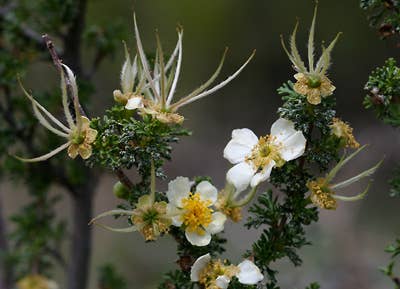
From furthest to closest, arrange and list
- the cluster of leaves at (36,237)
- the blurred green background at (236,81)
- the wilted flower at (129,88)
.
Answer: the blurred green background at (236,81)
the cluster of leaves at (36,237)
the wilted flower at (129,88)

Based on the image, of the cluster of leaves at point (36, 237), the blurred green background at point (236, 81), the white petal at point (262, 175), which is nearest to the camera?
the white petal at point (262, 175)

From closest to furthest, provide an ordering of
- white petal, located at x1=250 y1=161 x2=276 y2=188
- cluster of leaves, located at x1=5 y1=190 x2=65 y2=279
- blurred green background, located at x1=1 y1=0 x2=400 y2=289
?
white petal, located at x1=250 y1=161 x2=276 y2=188 → cluster of leaves, located at x1=5 y1=190 x2=65 y2=279 → blurred green background, located at x1=1 y1=0 x2=400 y2=289

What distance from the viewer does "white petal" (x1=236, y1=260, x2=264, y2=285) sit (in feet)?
4.28

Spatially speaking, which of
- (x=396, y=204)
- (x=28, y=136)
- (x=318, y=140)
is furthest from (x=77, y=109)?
(x=396, y=204)

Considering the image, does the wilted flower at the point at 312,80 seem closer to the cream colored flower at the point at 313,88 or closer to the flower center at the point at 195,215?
the cream colored flower at the point at 313,88

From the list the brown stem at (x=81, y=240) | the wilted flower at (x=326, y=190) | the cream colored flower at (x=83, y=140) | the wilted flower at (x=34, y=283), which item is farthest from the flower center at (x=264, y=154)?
the wilted flower at (x=34, y=283)

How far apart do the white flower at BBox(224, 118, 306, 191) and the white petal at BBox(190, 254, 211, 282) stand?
157 mm

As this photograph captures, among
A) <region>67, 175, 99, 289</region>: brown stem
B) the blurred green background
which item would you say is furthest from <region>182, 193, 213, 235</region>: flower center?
the blurred green background

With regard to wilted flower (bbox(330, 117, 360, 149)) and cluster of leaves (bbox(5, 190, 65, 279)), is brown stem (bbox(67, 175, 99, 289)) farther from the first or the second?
wilted flower (bbox(330, 117, 360, 149))

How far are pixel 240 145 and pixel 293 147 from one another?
0.42ft

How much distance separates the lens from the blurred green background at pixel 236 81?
5242mm

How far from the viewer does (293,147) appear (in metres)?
A: 1.31

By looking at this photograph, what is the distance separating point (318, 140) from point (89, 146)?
48 cm

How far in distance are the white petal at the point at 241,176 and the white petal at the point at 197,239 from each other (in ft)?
0.40
